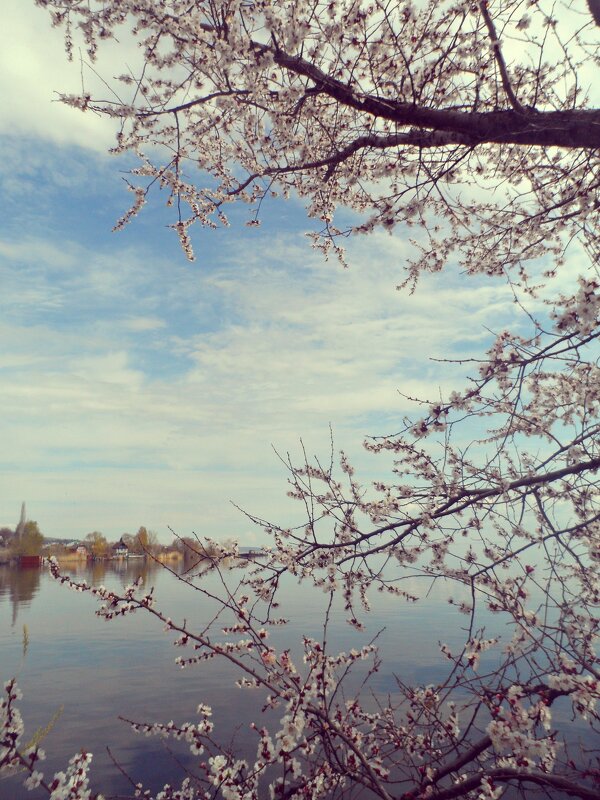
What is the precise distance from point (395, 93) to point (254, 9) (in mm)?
1337

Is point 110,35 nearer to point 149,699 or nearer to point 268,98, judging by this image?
point 268,98

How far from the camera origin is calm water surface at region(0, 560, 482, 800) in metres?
12.0

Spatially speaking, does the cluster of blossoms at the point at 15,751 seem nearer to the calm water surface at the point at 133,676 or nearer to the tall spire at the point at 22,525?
the calm water surface at the point at 133,676

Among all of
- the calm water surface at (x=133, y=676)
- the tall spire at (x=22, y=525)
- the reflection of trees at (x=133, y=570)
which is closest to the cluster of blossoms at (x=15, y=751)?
the calm water surface at (x=133, y=676)

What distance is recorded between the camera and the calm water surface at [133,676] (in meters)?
12.0

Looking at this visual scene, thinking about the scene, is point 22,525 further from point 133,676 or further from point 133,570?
point 133,676

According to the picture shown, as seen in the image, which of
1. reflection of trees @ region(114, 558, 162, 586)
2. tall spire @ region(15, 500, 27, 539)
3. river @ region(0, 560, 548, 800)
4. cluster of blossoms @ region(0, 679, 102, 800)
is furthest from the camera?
tall spire @ region(15, 500, 27, 539)

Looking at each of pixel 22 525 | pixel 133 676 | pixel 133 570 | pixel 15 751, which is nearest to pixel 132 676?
pixel 133 676

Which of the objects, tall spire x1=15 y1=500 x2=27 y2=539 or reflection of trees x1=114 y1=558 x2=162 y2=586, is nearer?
reflection of trees x1=114 y1=558 x2=162 y2=586

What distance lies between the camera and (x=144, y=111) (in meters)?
4.52

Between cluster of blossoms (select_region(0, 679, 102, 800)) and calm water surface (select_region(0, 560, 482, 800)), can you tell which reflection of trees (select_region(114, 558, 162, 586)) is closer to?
calm water surface (select_region(0, 560, 482, 800))

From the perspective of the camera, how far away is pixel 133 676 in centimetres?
1888

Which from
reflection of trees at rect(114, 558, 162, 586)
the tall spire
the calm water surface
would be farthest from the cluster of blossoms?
the tall spire

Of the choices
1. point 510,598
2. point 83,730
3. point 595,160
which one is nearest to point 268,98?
point 595,160
